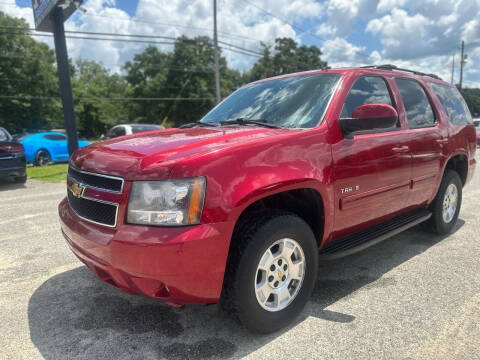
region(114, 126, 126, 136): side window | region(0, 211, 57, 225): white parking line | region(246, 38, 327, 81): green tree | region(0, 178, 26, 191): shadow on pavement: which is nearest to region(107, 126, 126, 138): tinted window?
region(114, 126, 126, 136): side window

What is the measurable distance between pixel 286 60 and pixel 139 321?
60.7 metres

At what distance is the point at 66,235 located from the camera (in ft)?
9.01

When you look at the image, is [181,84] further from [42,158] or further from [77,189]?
[77,189]

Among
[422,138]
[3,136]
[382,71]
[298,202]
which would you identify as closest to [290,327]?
[298,202]

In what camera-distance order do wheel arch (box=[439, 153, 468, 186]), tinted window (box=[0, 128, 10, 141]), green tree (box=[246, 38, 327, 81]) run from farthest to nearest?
1. green tree (box=[246, 38, 327, 81])
2. tinted window (box=[0, 128, 10, 141])
3. wheel arch (box=[439, 153, 468, 186])

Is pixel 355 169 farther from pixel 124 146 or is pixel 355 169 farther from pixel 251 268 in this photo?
pixel 124 146

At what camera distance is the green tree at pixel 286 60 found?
58.0 meters

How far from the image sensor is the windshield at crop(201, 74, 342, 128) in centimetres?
301

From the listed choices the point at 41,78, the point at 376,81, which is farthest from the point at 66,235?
the point at 41,78

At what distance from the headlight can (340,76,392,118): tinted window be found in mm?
1572

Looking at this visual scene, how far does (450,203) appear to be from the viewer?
4625 millimetres

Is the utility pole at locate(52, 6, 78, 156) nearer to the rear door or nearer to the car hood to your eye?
the car hood

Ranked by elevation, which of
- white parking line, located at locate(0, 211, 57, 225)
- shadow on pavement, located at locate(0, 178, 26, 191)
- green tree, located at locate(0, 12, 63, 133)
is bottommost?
shadow on pavement, located at locate(0, 178, 26, 191)

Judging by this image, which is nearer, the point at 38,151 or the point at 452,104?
the point at 452,104
